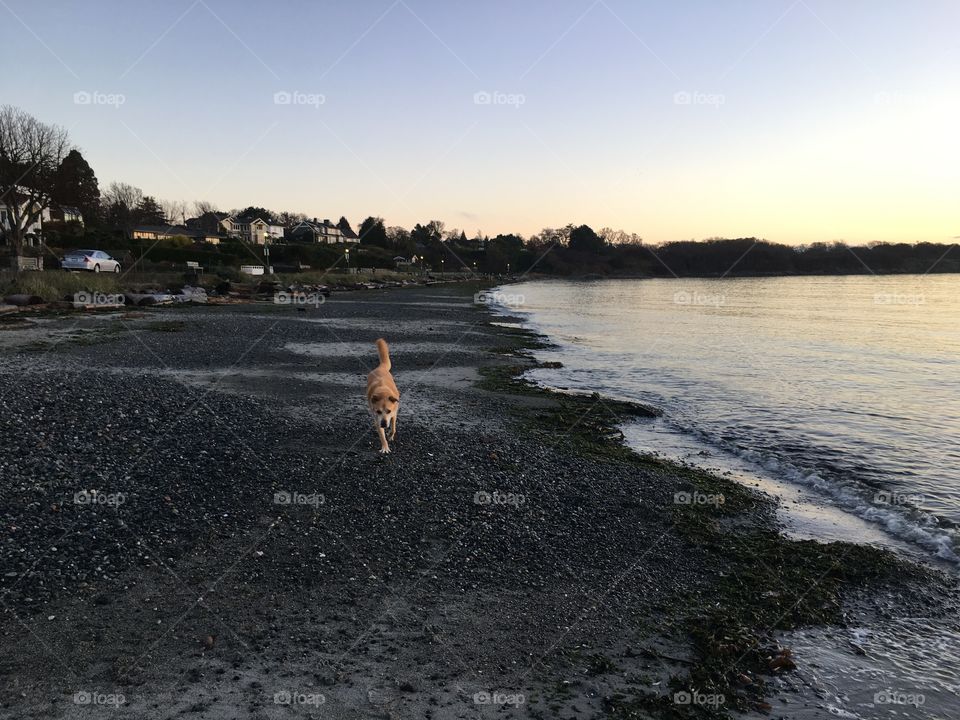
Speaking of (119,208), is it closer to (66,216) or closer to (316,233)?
(66,216)

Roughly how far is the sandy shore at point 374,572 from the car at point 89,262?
131 ft

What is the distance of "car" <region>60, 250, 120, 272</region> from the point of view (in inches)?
1802

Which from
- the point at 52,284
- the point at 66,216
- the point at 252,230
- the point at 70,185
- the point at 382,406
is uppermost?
the point at 252,230

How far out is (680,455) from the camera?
12.7 meters

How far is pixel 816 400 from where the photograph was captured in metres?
19.0

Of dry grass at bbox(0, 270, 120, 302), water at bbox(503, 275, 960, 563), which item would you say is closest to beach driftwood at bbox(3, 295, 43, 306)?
dry grass at bbox(0, 270, 120, 302)

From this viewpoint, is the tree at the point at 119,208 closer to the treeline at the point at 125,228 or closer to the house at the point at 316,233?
the treeline at the point at 125,228

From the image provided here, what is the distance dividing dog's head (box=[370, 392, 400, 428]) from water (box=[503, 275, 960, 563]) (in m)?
6.39

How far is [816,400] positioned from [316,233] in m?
171

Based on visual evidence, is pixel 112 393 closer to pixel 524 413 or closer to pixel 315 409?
pixel 315 409

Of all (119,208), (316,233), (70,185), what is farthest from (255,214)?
(70,185)

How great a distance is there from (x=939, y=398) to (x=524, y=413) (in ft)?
51.7

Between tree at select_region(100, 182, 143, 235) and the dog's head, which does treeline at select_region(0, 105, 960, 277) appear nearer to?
tree at select_region(100, 182, 143, 235)

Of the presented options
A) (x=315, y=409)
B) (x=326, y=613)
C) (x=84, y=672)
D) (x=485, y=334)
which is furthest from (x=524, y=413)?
(x=485, y=334)
